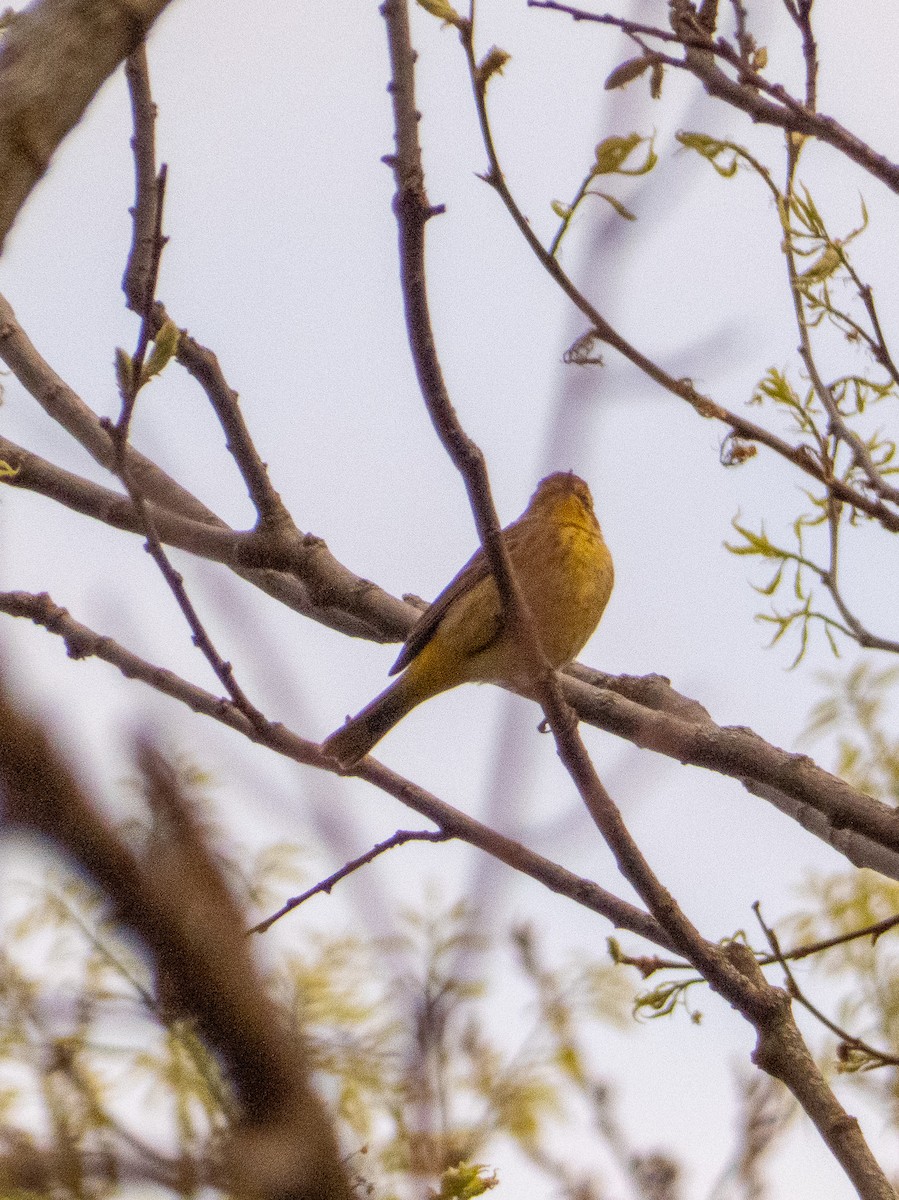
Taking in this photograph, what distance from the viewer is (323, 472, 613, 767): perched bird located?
16.8 ft

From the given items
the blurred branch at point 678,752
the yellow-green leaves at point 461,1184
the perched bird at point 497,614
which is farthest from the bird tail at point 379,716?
the yellow-green leaves at point 461,1184

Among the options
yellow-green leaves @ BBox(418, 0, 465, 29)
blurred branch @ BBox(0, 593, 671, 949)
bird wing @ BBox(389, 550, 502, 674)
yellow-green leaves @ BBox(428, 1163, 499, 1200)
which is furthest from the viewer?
bird wing @ BBox(389, 550, 502, 674)

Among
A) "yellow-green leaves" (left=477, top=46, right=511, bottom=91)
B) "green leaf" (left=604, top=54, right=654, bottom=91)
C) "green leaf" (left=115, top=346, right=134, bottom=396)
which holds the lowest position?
"green leaf" (left=115, top=346, right=134, bottom=396)

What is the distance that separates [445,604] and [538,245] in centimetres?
245

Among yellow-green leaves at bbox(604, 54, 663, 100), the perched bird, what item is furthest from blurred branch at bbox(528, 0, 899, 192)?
the perched bird

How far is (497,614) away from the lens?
4820mm

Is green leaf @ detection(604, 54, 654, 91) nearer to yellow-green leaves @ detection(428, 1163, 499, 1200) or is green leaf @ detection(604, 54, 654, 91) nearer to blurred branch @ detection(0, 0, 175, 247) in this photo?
blurred branch @ detection(0, 0, 175, 247)

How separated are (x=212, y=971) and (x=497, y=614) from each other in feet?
12.9

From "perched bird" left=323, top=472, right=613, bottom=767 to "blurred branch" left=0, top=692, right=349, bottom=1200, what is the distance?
12.4ft

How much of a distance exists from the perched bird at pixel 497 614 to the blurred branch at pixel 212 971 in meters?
3.78

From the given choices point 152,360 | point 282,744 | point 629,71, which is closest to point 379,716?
point 282,744

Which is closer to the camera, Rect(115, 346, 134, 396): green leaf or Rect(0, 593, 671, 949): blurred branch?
Rect(115, 346, 134, 396): green leaf

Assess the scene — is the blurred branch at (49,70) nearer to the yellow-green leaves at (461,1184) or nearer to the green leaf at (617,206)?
the green leaf at (617,206)

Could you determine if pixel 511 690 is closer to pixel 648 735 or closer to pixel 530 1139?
pixel 530 1139
